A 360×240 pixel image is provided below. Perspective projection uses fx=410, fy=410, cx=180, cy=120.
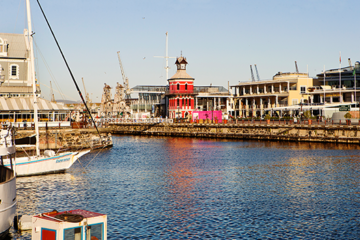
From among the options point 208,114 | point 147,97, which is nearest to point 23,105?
point 208,114

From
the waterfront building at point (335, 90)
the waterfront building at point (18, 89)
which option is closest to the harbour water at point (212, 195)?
the waterfront building at point (18, 89)

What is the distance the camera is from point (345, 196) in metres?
32.4

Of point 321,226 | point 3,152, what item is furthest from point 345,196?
point 3,152

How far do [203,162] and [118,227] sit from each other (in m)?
29.1

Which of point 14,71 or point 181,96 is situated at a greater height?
point 14,71

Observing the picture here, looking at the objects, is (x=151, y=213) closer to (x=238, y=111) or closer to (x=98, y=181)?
(x=98, y=181)

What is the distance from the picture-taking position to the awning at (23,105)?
227ft

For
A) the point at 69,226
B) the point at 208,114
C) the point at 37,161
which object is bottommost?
the point at 69,226

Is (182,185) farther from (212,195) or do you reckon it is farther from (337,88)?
(337,88)

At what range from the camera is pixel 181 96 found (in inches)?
4641

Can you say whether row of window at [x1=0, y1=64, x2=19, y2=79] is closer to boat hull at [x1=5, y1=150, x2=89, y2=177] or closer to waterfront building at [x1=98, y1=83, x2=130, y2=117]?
boat hull at [x1=5, y1=150, x2=89, y2=177]

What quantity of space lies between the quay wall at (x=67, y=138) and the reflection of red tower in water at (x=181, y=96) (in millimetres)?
48738

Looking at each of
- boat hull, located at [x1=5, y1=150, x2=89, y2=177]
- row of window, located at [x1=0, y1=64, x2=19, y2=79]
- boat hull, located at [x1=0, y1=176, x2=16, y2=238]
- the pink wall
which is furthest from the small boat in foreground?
the pink wall

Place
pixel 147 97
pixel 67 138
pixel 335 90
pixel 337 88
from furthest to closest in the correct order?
pixel 147 97, pixel 337 88, pixel 335 90, pixel 67 138
